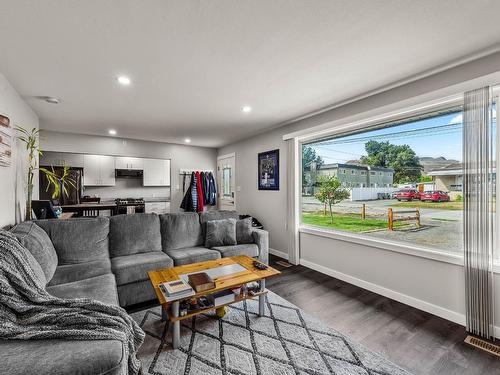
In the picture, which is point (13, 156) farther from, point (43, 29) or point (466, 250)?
point (466, 250)

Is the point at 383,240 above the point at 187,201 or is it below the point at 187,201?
below

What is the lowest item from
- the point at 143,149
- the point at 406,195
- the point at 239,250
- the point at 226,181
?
the point at 239,250

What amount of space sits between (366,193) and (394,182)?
15.8 inches

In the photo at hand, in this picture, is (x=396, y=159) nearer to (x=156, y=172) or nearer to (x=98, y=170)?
(x=156, y=172)

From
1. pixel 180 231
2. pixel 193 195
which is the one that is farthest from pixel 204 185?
pixel 180 231

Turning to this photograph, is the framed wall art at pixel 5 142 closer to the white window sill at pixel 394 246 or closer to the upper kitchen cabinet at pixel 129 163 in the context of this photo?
the upper kitchen cabinet at pixel 129 163

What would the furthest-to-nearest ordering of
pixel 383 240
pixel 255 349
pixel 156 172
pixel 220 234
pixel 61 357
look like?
1. pixel 156 172
2. pixel 220 234
3. pixel 383 240
4. pixel 255 349
5. pixel 61 357

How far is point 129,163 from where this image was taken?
5473 mm

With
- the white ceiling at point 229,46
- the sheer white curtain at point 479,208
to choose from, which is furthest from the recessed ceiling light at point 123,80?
the sheer white curtain at point 479,208

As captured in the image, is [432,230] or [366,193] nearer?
[432,230]

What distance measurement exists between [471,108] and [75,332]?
128 inches

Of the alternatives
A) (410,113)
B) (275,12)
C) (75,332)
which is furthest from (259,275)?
(410,113)

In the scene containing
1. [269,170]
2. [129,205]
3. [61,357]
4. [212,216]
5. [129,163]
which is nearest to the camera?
[61,357]

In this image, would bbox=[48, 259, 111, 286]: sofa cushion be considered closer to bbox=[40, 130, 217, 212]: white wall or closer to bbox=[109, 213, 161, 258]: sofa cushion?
bbox=[109, 213, 161, 258]: sofa cushion
